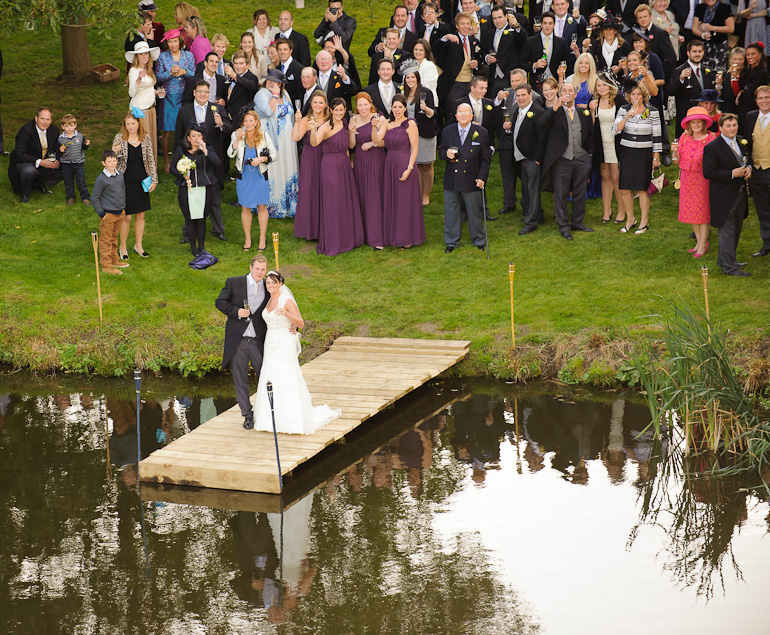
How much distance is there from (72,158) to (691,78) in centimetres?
921

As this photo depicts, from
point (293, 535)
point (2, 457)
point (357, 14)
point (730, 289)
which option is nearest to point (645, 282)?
point (730, 289)

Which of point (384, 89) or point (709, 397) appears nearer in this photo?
point (709, 397)

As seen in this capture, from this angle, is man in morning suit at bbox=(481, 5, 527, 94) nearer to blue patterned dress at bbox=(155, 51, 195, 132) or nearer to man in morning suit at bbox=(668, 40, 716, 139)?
man in morning suit at bbox=(668, 40, 716, 139)

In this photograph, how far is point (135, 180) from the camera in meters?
14.6

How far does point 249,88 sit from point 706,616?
434 inches

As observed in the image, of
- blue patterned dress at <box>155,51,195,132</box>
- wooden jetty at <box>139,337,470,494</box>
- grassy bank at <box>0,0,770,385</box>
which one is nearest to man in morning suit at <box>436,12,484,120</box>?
grassy bank at <box>0,0,770,385</box>

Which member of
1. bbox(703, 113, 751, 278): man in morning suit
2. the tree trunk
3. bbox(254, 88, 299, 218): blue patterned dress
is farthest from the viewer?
the tree trunk

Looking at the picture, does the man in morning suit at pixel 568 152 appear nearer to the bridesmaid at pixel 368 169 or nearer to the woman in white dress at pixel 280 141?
the bridesmaid at pixel 368 169

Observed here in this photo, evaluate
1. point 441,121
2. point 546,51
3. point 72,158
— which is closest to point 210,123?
point 72,158

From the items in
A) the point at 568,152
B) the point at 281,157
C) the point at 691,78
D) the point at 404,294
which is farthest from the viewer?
the point at 281,157

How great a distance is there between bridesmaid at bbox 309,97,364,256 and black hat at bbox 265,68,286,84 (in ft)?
3.72

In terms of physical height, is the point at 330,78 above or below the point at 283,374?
above

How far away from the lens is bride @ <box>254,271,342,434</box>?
385 inches

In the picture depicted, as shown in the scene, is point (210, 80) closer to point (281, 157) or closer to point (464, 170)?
point (281, 157)
